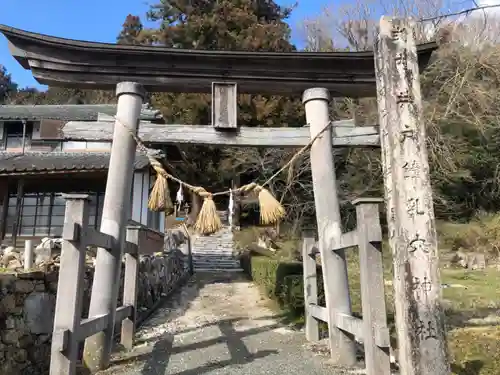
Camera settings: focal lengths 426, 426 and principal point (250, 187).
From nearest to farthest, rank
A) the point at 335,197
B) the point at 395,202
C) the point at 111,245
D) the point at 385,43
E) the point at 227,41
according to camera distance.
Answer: the point at 395,202, the point at 385,43, the point at 111,245, the point at 335,197, the point at 227,41

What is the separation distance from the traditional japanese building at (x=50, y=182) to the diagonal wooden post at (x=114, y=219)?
8.00 m

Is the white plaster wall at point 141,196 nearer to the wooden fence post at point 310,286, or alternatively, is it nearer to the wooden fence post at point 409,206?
the wooden fence post at point 310,286

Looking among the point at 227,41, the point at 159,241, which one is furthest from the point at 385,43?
the point at 227,41

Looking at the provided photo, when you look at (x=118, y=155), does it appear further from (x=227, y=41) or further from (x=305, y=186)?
(x=227, y=41)

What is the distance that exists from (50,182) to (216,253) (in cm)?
811

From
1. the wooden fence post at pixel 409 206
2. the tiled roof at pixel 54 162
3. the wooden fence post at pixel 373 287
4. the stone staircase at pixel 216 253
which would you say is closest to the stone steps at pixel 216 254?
the stone staircase at pixel 216 253

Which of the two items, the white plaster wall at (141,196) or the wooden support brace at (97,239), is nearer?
the wooden support brace at (97,239)

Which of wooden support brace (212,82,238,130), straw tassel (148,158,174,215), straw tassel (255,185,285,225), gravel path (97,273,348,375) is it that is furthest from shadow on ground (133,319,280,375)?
wooden support brace (212,82,238,130)

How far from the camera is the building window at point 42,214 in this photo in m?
14.3

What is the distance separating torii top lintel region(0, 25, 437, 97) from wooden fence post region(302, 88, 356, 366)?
0.97ft

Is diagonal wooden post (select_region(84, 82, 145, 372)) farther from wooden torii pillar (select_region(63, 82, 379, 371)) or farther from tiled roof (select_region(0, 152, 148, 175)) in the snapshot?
tiled roof (select_region(0, 152, 148, 175))

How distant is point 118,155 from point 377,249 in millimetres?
3124

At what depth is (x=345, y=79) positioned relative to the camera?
550cm

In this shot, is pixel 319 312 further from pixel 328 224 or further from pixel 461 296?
pixel 461 296
